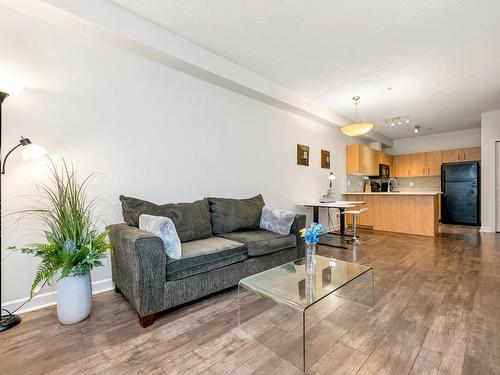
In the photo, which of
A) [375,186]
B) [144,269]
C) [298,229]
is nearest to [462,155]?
[375,186]

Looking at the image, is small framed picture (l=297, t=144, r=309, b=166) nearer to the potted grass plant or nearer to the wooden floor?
the wooden floor

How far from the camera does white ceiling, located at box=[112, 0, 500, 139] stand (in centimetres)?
220

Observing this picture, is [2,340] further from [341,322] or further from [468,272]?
[468,272]

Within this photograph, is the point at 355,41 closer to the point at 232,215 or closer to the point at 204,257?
the point at 232,215

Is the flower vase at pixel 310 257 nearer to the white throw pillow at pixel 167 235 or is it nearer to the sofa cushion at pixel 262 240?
the sofa cushion at pixel 262 240

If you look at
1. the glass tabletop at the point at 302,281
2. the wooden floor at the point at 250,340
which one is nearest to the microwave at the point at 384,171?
the wooden floor at the point at 250,340

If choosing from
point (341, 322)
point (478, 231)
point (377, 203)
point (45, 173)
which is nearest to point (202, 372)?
point (341, 322)

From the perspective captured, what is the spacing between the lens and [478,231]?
207 inches

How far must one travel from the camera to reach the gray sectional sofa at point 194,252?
1.71 metres

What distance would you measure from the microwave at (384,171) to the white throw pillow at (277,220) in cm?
520

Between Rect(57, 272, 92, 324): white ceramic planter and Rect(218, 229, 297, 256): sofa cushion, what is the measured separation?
134 cm

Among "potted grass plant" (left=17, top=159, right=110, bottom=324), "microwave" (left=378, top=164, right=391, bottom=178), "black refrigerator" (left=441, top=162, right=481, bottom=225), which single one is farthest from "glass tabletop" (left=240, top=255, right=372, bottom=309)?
"black refrigerator" (left=441, top=162, right=481, bottom=225)

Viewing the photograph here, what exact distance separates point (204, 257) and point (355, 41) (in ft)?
9.38

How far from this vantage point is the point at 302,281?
5.91ft
